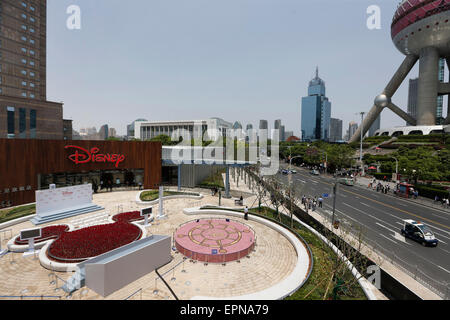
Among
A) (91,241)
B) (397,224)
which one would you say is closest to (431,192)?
(397,224)

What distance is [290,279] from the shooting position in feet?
38.2

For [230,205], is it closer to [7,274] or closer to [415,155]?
[7,274]

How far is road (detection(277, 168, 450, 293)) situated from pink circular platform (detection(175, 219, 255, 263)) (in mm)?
10411

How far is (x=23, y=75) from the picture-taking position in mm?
60344

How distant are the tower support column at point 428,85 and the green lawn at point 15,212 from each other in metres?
105

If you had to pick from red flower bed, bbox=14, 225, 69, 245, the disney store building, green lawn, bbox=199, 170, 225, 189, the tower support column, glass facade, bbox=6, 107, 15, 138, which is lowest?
red flower bed, bbox=14, 225, 69, 245

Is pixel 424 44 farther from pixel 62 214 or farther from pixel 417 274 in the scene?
pixel 62 214

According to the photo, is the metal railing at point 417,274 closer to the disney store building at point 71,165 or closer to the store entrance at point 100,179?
the disney store building at point 71,165

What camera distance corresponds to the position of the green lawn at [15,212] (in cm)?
1973

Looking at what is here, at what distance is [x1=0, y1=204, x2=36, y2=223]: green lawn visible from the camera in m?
19.7

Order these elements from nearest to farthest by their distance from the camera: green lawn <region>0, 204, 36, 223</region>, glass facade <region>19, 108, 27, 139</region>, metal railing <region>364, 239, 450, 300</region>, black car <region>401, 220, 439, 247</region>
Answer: metal railing <region>364, 239, 450, 300</region> < black car <region>401, 220, 439, 247</region> < green lawn <region>0, 204, 36, 223</region> < glass facade <region>19, 108, 27, 139</region>

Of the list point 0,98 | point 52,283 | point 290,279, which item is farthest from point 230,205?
point 0,98

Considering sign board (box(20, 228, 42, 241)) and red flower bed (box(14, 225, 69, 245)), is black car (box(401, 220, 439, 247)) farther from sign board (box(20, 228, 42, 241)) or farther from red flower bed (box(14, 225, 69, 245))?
red flower bed (box(14, 225, 69, 245))

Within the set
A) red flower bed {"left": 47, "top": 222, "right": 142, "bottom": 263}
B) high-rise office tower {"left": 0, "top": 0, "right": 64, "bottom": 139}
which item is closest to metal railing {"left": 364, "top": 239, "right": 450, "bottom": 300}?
red flower bed {"left": 47, "top": 222, "right": 142, "bottom": 263}
